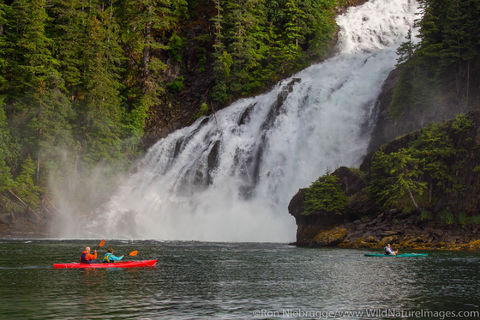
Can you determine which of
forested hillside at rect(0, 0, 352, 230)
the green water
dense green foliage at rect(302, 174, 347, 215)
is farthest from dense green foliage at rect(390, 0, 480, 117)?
forested hillside at rect(0, 0, 352, 230)

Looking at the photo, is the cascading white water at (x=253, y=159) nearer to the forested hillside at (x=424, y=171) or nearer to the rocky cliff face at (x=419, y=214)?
the forested hillside at (x=424, y=171)

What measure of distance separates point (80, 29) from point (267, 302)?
4809 cm

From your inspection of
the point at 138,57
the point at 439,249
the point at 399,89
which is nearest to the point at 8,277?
the point at 439,249

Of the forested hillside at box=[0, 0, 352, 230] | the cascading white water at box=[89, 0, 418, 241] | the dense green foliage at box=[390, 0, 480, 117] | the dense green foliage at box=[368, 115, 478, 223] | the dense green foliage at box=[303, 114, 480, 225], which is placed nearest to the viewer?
the dense green foliage at box=[303, 114, 480, 225]

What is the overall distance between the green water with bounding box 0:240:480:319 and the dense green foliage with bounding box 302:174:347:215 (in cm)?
701

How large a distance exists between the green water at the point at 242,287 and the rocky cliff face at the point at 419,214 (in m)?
3.21

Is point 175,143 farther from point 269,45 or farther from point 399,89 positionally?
point 399,89

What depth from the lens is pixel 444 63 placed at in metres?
36.6

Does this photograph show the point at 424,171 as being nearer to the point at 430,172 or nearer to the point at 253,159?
the point at 430,172

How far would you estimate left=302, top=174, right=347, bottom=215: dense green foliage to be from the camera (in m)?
33.5

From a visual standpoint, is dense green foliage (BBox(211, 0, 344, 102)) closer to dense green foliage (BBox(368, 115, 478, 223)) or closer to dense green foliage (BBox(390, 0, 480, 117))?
dense green foliage (BBox(390, 0, 480, 117))

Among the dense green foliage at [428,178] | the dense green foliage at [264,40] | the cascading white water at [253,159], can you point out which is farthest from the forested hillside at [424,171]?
the dense green foliage at [264,40]

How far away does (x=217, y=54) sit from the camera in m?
57.8

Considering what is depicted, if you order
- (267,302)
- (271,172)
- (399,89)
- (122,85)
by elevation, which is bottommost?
(267,302)
